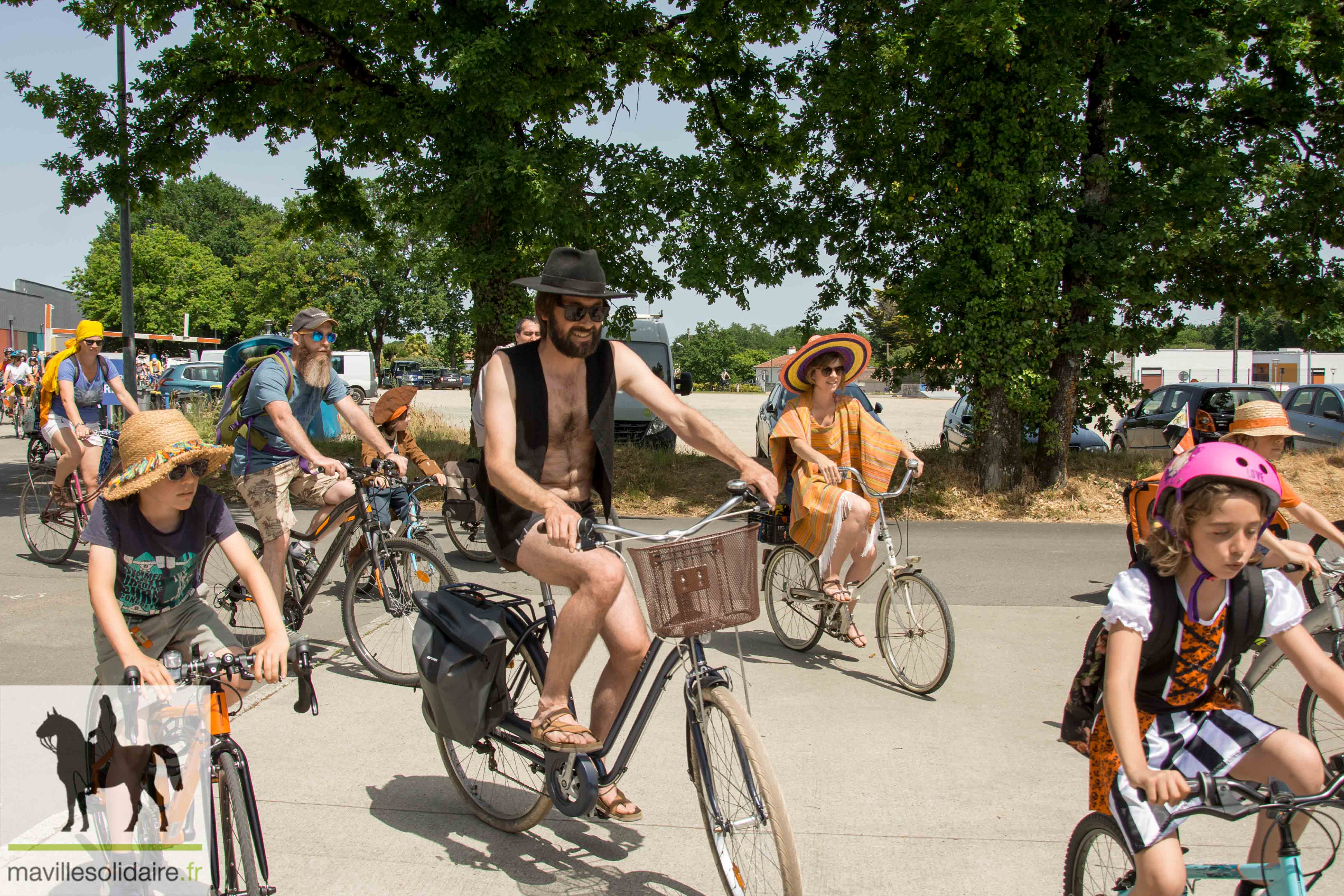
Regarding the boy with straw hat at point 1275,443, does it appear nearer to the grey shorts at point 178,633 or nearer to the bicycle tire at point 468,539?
the grey shorts at point 178,633

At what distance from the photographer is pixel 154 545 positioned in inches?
128

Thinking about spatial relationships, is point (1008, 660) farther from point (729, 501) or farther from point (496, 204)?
point (496, 204)

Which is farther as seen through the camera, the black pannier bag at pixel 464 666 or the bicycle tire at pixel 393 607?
the bicycle tire at pixel 393 607

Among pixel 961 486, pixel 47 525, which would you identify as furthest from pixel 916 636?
pixel 961 486

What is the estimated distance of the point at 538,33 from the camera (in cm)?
1135

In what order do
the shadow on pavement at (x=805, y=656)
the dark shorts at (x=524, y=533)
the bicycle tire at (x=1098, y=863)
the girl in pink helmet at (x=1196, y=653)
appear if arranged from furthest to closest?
the shadow on pavement at (x=805, y=656), the dark shorts at (x=524, y=533), the bicycle tire at (x=1098, y=863), the girl in pink helmet at (x=1196, y=653)

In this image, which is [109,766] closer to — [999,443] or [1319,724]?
[1319,724]

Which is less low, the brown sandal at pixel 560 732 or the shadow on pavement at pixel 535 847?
the brown sandal at pixel 560 732

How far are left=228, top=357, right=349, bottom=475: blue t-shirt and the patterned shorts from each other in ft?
0.16

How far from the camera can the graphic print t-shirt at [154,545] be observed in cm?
315

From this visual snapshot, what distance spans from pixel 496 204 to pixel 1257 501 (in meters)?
10.0

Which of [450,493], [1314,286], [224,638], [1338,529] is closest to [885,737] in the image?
[1338,529]

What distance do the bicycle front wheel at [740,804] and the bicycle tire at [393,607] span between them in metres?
2.64

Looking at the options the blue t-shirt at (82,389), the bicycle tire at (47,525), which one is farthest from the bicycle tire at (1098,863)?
the blue t-shirt at (82,389)
